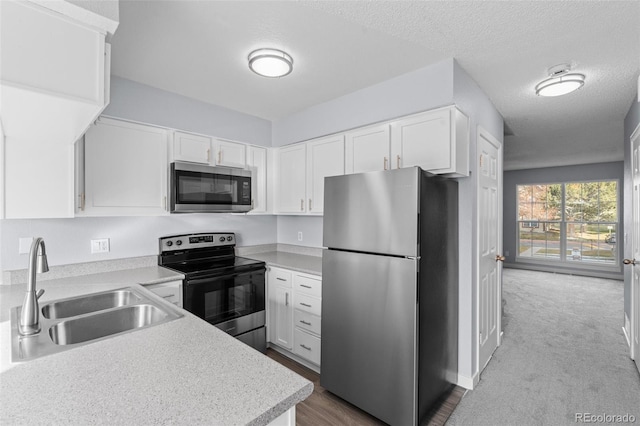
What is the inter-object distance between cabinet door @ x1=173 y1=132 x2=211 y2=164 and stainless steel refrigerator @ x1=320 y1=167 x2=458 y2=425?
1339mm

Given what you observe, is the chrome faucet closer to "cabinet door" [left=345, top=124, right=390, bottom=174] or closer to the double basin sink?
the double basin sink

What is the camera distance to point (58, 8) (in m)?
1.17

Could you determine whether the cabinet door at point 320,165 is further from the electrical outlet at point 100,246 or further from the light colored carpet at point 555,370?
the light colored carpet at point 555,370

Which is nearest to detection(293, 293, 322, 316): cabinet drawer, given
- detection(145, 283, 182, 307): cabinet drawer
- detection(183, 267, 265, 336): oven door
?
detection(183, 267, 265, 336): oven door

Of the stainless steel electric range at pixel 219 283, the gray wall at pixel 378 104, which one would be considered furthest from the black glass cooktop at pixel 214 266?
the gray wall at pixel 378 104

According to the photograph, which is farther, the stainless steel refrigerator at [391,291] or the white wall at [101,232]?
the white wall at [101,232]

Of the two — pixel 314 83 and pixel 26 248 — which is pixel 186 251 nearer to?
pixel 26 248

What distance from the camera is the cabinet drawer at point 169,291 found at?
226 cm

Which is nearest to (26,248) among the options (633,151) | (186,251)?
(186,251)

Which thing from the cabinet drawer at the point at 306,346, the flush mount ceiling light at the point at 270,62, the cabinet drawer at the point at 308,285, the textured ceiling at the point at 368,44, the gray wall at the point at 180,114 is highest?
the textured ceiling at the point at 368,44

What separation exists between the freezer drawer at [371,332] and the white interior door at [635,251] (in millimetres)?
2340

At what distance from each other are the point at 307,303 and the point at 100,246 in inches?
70.2

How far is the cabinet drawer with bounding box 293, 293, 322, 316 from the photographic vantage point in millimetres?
2597

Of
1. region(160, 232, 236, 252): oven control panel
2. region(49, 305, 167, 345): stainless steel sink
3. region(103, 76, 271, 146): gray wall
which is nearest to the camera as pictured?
region(49, 305, 167, 345): stainless steel sink
